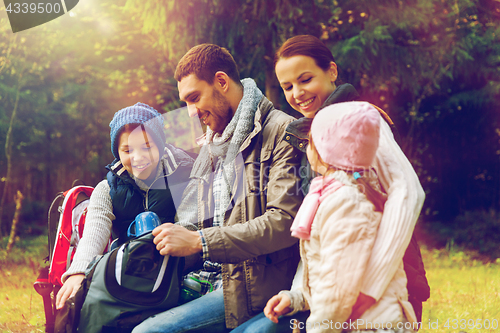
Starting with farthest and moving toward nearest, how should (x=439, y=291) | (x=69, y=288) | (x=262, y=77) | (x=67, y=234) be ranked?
(x=262, y=77) → (x=439, y=291) → (x=67, y=234) → (x=69, y=288)

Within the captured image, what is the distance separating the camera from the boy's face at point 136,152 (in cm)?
234

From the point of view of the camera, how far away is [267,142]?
2164 millimetres

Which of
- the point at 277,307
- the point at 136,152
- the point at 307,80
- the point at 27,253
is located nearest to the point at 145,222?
the point at 136,152

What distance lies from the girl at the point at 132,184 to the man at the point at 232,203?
0.42 feet

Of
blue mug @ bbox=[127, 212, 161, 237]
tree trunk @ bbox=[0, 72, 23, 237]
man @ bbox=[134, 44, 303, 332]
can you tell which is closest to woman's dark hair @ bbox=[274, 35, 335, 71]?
man @ bbox=[134, 44, 303, 332]

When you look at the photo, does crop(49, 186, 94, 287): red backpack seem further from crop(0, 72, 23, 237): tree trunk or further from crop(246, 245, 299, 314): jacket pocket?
crop(0, 72, 23, 237): tree trunk

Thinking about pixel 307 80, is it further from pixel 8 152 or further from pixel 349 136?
pixel 8 152

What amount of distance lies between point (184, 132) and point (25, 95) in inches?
128

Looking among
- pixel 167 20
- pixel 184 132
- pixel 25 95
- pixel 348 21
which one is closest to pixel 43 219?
pixel 25 95

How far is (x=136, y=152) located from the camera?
2.35 m

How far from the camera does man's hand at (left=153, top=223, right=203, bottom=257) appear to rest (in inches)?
74.8

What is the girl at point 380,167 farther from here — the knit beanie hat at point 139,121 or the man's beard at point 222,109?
the knit beanie hat at point 139,121

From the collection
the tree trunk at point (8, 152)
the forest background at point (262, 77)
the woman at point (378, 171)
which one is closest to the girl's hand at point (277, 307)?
the woman at point (378, 171)

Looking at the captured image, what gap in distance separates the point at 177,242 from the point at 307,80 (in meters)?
1.03
